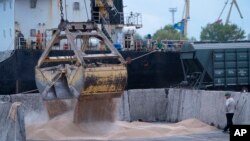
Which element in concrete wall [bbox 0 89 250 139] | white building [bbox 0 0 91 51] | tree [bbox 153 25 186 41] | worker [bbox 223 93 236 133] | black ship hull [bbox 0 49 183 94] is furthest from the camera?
tree [bbox 153 25 186 41]

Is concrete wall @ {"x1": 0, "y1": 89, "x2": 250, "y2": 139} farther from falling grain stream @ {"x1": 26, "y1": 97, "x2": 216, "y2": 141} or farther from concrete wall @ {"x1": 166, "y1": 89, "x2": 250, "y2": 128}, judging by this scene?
falling grain stream @ {"x1": 26, "y1": 97, "x2": 216, "y2": 141}

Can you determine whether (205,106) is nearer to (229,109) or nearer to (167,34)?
(229,109)

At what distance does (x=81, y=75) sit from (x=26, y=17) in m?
17.7

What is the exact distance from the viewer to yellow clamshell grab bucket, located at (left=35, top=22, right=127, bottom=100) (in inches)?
748

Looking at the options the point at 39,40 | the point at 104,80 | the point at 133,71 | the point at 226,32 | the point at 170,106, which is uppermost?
the point at 226,32

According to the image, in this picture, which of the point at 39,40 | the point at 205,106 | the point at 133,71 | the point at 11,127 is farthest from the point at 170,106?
the point at 11,127

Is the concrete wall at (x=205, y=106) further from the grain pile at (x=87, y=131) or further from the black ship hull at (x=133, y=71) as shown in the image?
the black ship hull at (x=133, y=71)

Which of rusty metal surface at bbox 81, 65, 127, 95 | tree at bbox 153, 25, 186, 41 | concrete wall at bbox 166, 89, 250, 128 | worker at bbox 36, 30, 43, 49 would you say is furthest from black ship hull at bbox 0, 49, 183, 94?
tree at bbox 153, 25, 186, 41

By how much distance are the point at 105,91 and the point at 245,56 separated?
54.3 ft

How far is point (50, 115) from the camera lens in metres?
21.8

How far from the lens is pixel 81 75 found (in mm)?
18828

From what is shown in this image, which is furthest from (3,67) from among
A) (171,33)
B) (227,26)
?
(171,33)

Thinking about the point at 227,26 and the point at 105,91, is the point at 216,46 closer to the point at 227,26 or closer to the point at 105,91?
the point at 105,91

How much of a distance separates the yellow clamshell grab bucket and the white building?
1495cm
